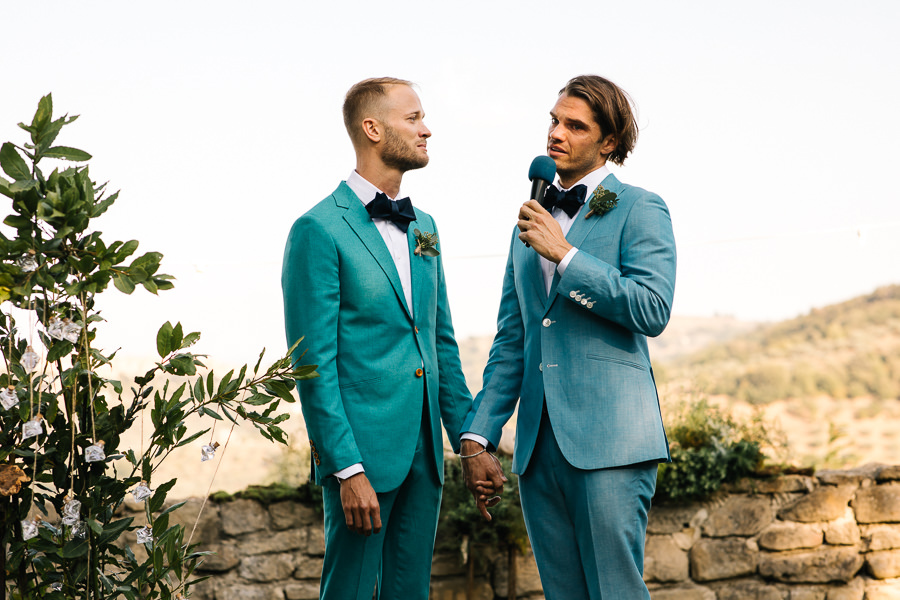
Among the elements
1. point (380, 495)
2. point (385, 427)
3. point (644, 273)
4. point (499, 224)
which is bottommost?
point (380, 495)

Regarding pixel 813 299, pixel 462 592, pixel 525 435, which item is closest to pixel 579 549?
pixel 525 435

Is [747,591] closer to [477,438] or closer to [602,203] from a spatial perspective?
[477,438]

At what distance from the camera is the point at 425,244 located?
2.62 metres

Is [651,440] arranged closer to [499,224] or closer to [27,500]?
[27,500]

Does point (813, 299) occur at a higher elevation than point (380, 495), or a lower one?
higher

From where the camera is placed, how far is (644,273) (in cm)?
218

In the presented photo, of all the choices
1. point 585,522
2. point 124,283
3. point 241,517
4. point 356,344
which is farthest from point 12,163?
point 241,517

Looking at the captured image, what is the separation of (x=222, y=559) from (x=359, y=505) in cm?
261

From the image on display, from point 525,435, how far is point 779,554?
2988 millimetres

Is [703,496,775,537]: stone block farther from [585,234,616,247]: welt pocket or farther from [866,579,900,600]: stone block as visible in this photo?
[585,234,616,247]: welt pocket

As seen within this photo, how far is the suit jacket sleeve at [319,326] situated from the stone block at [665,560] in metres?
2.85

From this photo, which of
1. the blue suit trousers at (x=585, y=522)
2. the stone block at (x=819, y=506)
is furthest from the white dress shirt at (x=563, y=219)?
the stone block at (x=819, y=506)

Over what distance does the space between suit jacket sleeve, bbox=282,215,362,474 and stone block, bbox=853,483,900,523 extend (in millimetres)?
3556

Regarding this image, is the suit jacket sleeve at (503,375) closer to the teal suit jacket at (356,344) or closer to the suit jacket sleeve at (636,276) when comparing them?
the teal suit jacket at (356,344)
